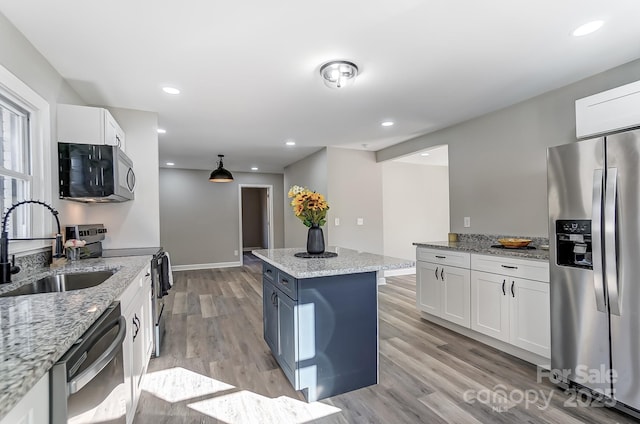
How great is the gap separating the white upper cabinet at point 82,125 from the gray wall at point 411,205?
14.9 feet

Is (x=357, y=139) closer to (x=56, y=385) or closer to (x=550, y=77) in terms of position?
(x=550, y=77)

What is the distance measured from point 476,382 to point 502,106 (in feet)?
8.71

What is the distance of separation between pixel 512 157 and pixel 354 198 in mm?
2526

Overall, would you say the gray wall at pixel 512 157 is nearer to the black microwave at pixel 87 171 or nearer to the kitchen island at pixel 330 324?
the kitchen island at pixel 330 324

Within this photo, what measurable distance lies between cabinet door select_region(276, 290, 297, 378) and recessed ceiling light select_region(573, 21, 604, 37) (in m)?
2.48

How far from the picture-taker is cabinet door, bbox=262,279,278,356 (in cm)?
239

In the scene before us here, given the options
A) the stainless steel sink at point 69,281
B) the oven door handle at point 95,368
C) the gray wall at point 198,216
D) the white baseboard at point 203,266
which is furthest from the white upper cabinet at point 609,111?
the white baseboard at point 203,266

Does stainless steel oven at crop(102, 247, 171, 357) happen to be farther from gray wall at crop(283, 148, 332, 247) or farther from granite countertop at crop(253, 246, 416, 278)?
gray wall at crop(283, 148, 332, 247)

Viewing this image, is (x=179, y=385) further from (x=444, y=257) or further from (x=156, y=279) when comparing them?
(x=444, y=257)

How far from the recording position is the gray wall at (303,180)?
513 centimetres

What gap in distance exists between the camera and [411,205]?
630 cm

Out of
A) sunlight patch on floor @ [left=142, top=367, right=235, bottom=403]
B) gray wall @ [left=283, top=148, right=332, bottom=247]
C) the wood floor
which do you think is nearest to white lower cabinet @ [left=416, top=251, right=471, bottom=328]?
the wood floor

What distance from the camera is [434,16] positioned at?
1.74 meters

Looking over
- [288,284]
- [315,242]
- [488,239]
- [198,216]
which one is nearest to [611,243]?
[488,239]
